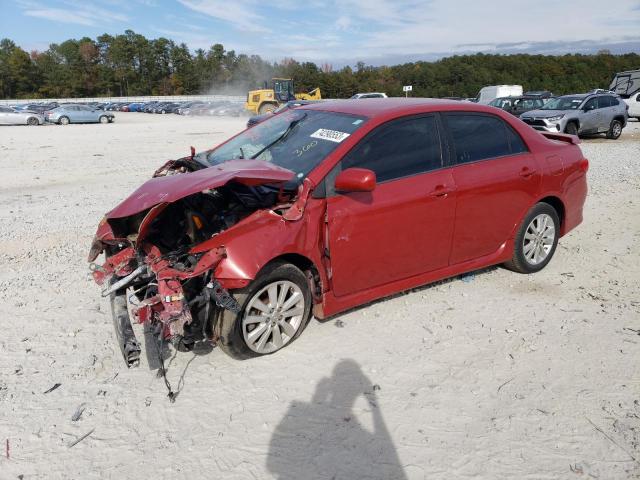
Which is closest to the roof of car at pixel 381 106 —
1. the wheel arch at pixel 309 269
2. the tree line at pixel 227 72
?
the wheel arch at pixel 309 269

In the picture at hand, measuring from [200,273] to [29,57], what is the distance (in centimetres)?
9775

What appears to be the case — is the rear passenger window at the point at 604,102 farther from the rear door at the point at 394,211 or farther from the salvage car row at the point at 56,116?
the salvage car row at the point at 56,116

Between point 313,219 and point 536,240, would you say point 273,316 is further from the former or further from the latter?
point 536,240

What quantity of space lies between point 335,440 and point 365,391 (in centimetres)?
52

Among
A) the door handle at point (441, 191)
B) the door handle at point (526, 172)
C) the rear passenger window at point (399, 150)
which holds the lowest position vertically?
the door handle at point (441, 191)

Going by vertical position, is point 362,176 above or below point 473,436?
above

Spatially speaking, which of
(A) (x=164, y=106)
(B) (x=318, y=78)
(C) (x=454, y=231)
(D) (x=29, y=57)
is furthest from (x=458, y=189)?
(D) (x=29, y=57)

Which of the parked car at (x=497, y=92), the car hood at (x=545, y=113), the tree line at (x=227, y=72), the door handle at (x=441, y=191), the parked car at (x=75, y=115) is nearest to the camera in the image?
the door handle at (x=441, y=191)

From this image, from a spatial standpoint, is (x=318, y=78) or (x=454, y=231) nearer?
(x=454, y=231)

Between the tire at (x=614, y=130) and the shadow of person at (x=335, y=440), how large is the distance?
61.5ft

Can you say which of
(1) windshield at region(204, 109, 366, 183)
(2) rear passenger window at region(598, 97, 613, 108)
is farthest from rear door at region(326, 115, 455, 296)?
(2) rear passenger window at region(598, 97, 613, 108)

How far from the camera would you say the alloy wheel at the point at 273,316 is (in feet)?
11.7

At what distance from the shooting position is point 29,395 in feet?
10.9

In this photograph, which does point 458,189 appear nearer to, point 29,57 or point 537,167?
point 537,167
